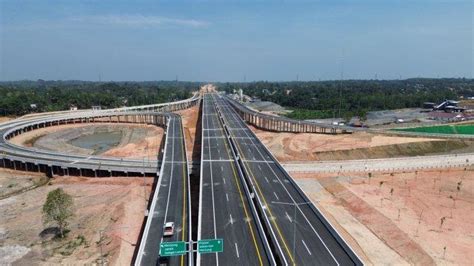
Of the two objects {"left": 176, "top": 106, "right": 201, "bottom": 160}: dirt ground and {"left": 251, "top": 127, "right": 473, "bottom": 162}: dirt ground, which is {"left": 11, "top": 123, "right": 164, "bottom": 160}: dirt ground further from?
{"left": 251, "top": 127, "right": 473, "bottom": 162}: dirt ground

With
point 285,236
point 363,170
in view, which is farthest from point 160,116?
point 285,236

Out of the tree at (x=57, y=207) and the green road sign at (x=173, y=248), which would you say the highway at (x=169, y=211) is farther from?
the tree at (x=57, y=207)

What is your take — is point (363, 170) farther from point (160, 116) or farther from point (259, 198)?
point (160, 116)

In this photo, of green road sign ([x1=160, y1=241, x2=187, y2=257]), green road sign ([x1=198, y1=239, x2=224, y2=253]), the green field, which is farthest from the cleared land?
the green field

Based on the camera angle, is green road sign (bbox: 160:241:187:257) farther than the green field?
No

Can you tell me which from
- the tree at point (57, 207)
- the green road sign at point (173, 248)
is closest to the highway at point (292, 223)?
the green road sign at point (173, 248)

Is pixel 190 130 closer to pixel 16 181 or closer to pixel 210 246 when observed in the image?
pixel 16 181
